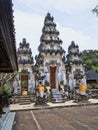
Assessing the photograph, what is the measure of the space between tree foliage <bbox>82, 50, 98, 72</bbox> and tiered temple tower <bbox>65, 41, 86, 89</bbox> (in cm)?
1368

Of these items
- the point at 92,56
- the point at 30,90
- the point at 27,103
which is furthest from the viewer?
the point at 92,56

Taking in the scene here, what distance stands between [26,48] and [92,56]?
2050 cm

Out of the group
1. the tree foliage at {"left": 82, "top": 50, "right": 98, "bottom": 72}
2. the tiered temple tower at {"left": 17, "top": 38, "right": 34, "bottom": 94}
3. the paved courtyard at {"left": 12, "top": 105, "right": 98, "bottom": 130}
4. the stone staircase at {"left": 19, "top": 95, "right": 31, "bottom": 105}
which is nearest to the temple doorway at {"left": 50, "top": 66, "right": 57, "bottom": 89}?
the tiered temple tower at {"left": 17, "top": 38, "right": 34, "bottom": 94}

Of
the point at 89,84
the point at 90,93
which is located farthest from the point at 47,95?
the point at 89,84

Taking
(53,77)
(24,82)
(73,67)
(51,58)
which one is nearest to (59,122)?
(24,82)

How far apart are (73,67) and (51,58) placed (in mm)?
2740

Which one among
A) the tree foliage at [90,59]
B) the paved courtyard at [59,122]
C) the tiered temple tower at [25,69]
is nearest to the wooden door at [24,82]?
the tiered temple tower at [25,69]

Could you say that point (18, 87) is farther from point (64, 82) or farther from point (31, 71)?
point (64, 82)

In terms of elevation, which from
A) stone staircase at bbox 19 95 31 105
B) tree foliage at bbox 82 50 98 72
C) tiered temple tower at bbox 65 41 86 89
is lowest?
stone staircase at bbox 19 95 31 105

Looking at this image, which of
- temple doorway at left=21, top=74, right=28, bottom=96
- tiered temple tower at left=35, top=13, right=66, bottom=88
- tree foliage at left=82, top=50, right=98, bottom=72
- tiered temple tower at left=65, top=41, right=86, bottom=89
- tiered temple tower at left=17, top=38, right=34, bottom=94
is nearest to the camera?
temple doorway at left=21, top=74, right=28, bottom=96

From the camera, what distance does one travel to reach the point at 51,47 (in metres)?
24.8

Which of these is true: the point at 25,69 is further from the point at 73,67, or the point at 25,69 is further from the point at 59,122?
the point at 59,122

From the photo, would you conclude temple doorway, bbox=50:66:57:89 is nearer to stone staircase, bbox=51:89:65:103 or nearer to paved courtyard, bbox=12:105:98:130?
stone staircase, bbox=51:89:65:103

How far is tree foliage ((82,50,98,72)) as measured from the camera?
4009 cm
